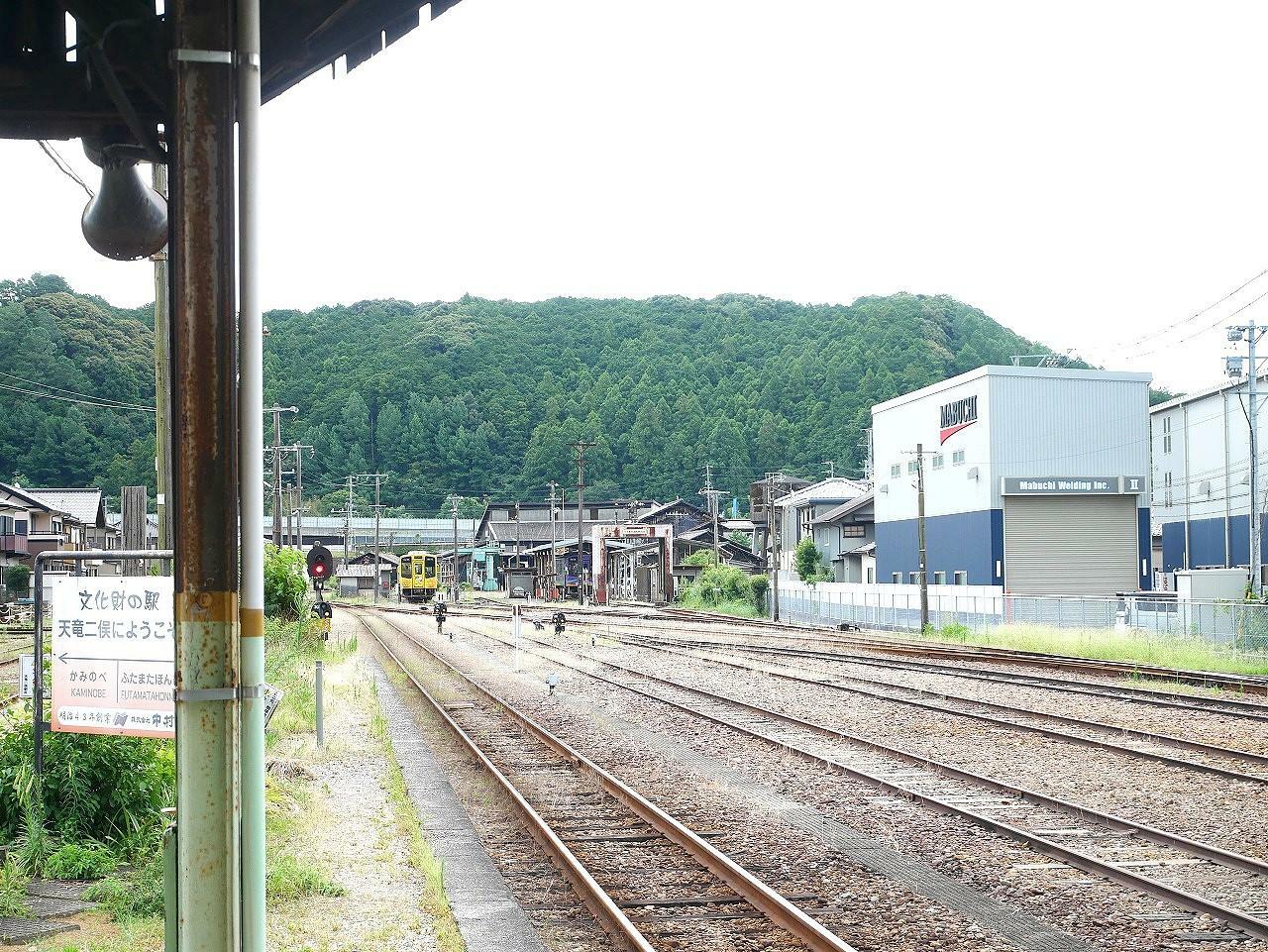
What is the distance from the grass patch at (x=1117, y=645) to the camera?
25.1 metres

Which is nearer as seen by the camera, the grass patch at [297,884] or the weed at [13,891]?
the weed at [13,891]

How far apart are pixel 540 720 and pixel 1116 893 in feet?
35.2

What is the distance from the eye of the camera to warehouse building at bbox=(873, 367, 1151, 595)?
1711 inches

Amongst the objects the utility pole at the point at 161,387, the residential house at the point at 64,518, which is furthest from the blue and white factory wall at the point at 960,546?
the utility pole at the point at 161,387

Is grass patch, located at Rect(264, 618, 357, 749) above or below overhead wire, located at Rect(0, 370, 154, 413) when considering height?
below

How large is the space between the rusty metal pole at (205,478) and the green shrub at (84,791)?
4.32m

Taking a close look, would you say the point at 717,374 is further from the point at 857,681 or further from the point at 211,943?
the point at 211,943

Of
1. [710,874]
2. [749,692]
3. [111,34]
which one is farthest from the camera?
[749,692]

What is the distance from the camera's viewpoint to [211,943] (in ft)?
13.8

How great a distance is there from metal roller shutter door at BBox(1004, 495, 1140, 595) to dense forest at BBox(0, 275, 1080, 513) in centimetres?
4136

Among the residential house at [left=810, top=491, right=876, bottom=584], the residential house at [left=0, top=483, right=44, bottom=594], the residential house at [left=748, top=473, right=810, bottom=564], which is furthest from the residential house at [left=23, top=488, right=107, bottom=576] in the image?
the residential house at [left=810, top=491, right=876, bottom=584]

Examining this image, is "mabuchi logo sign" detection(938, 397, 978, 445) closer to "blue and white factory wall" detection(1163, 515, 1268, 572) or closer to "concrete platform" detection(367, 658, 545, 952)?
"blue and white factory wall" detection(1163, 515, 1268, 572)

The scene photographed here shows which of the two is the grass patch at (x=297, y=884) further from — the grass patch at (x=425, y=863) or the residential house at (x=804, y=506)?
the residential house at (x=804, y=506)

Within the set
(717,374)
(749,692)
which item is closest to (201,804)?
(749,692)
